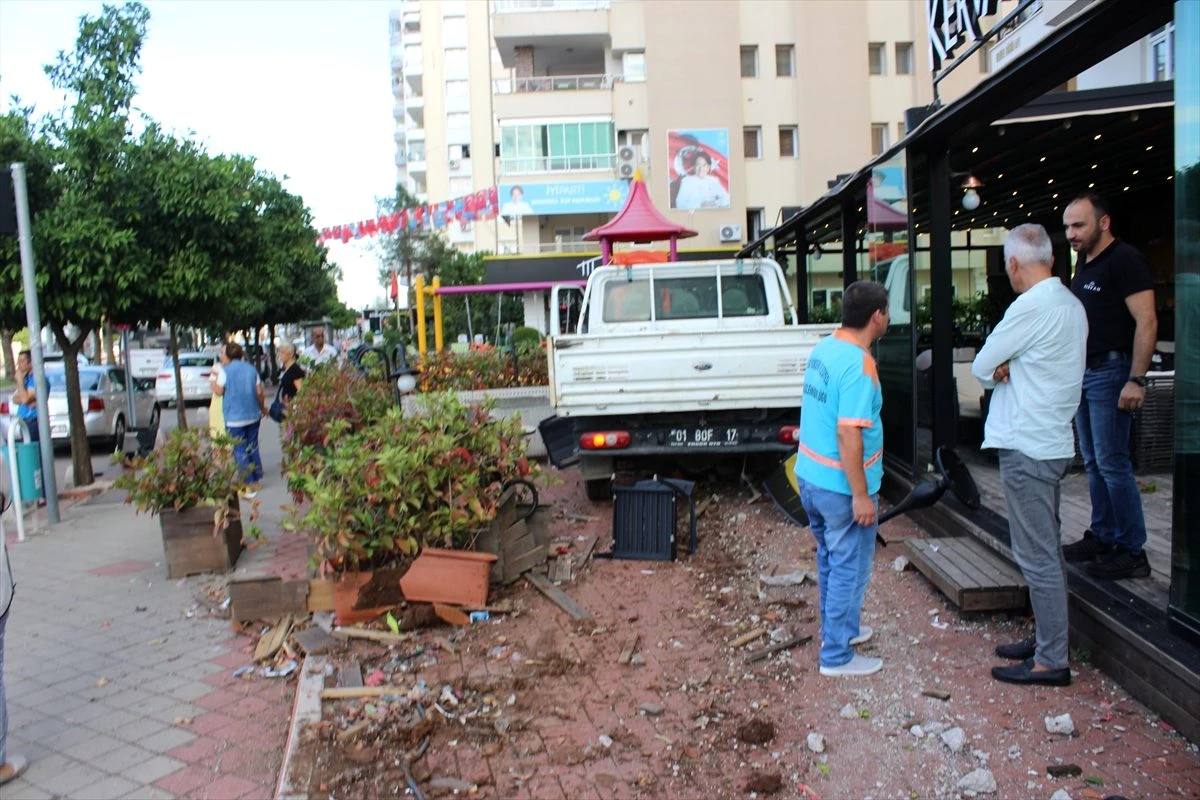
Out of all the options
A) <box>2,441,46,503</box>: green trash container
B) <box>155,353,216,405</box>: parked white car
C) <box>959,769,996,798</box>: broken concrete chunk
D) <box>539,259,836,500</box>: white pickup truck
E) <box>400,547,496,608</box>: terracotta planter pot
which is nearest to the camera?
<box>959,769,996,798</box>: broken concrete chunk

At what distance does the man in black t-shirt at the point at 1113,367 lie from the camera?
4.83m

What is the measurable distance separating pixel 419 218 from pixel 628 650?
26.9m

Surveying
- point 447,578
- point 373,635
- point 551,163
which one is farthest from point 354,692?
point 551,163

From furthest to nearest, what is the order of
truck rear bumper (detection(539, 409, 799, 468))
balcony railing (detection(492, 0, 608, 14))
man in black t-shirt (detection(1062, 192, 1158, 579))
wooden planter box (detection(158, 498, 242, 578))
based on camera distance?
balcony railing (detection(492, 0, 608, 14))
truck rear bumper (detection(539, 409, 799, 468))
wooden planter box (detection(158, 498, 242, 578))
man in black t-shirt (detection(1062, 192, 1158, 579))

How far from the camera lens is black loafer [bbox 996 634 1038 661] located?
4520 millimetres

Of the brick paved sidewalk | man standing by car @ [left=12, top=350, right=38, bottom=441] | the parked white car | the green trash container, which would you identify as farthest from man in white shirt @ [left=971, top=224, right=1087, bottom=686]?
the parked white car

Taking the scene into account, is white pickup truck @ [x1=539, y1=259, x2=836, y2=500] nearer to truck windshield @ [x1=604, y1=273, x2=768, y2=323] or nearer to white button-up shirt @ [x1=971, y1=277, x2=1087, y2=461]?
truck windshield @ [x1=604, y1=273, x2=768, y2=323]

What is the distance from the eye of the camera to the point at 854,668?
4.55 metres

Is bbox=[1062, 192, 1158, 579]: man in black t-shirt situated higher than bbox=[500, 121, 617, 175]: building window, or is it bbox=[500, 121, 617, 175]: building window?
bbox=[500, 121, 617, 175]: building window

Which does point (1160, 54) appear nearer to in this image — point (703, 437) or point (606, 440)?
point (703, 437)

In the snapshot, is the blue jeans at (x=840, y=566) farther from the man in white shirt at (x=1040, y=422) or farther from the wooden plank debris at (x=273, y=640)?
the wooden plank debris at (x=273, y=640)

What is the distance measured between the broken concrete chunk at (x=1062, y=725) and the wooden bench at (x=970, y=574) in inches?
44.2

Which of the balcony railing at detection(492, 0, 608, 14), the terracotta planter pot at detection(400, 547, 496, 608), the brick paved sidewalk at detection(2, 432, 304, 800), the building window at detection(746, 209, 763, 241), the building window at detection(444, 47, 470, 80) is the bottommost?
the brick paved sidewalk at detection(2, 432, 304, 800)

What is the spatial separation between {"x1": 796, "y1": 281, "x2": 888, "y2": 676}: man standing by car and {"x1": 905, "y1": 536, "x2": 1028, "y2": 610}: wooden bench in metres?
0.71
